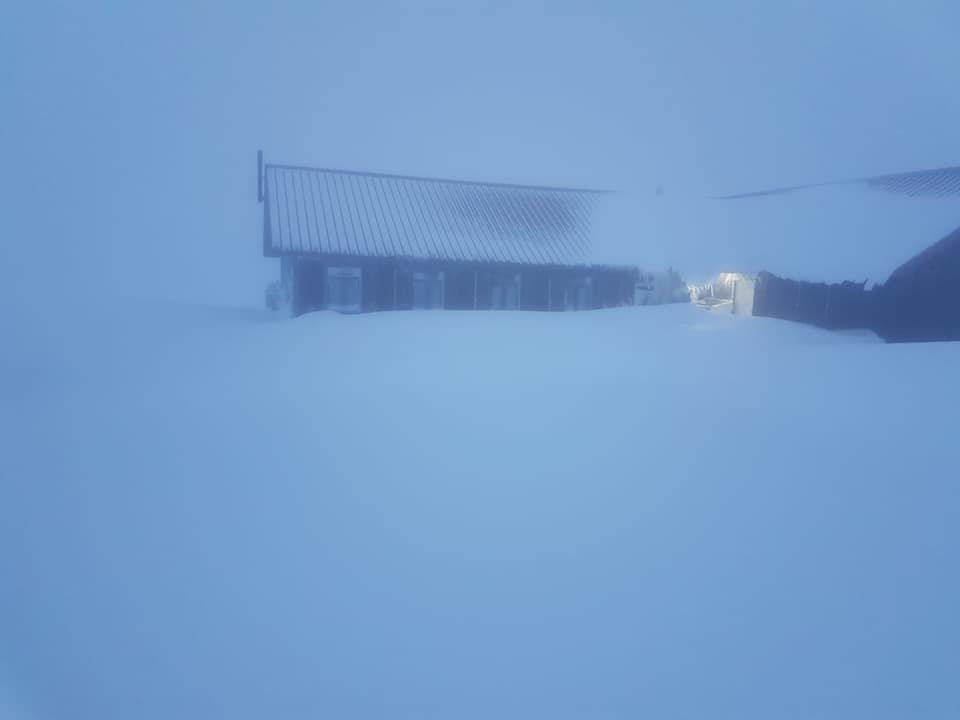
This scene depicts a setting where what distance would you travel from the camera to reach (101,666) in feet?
7.52

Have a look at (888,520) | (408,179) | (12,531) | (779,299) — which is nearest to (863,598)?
(888,520)

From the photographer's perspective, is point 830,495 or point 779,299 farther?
point 779,299

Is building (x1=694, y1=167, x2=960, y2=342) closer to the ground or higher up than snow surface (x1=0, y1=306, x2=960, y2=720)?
higher up

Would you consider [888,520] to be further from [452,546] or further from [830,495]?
[452,546]

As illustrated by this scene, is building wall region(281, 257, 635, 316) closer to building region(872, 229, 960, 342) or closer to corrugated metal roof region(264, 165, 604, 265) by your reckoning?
corrugated metal roof region(264, 165, 604, 265)

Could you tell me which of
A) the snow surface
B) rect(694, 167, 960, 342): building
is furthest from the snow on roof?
the snow surface

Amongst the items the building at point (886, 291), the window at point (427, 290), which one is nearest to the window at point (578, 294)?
the window at point (427, 290)

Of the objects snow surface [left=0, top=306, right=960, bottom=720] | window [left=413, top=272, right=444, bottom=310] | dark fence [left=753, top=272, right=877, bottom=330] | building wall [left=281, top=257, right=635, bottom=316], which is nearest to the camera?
snow surface [left=0, top=306, right=960, bottom=720]

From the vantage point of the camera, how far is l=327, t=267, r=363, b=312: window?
979 centimetres

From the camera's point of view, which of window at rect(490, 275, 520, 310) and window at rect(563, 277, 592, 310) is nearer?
window at rect(490, 275, 520, 310)

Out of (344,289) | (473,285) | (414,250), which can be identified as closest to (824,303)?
(473,285)

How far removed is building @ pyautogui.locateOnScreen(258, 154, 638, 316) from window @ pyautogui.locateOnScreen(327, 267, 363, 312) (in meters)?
0.02

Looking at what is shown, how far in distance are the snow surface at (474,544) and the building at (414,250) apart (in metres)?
4.70

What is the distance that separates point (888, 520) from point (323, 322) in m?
7.49
